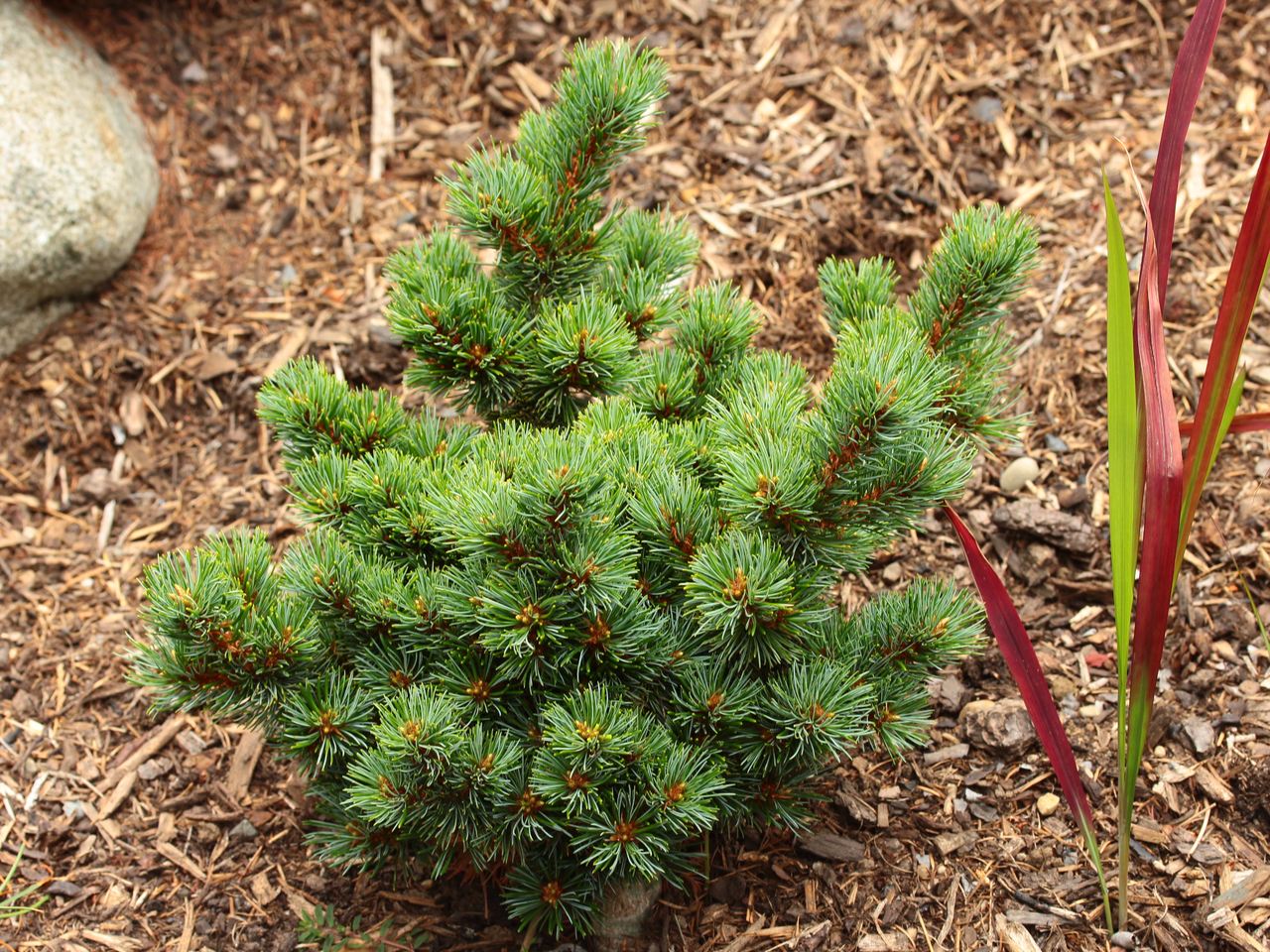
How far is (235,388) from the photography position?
341cm

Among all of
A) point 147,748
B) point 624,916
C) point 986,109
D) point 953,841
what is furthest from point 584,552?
point 986,109

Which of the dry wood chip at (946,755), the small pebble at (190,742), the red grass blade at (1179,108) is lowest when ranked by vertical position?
the small pebble at (190,742)

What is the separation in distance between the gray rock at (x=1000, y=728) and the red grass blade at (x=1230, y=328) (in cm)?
62

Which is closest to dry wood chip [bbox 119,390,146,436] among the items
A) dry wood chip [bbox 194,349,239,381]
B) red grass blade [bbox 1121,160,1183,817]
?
dry wood chip [bbox 194,349,239,381]

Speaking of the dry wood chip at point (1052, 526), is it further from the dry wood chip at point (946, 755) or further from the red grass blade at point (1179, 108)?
the red grass blade at point (1179, 108)

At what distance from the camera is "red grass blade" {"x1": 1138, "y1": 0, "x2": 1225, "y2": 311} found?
1765mm

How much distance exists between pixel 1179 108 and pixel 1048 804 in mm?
1330

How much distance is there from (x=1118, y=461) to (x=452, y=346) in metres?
1.13

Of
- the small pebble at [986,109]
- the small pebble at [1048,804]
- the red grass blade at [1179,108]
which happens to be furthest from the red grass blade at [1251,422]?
the small pebble at [986,109]

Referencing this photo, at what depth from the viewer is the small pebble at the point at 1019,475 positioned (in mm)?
2891

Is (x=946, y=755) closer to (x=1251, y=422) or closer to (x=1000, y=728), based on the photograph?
(x=1000, y=728)

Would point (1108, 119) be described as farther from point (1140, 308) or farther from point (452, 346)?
point (452, 346)

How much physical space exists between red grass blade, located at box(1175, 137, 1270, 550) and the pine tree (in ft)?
1.09

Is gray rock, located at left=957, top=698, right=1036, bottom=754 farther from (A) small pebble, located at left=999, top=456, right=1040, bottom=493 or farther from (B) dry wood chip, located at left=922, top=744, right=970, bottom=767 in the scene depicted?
(A) small pebble, located at left=999, top=456, right=1040, bottom=493
